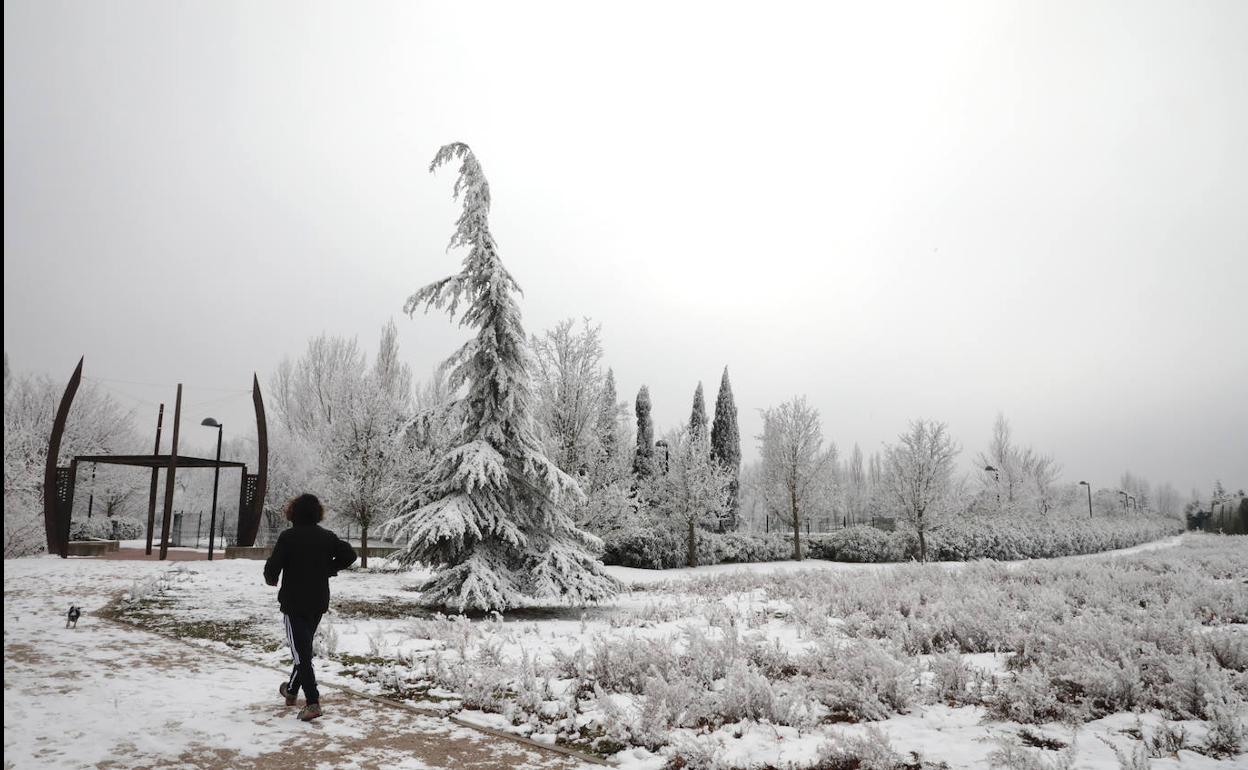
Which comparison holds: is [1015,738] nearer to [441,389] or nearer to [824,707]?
[824,707]

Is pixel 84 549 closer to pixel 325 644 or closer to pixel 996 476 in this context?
pixel 325 644

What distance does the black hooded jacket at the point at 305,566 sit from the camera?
587 centimetres

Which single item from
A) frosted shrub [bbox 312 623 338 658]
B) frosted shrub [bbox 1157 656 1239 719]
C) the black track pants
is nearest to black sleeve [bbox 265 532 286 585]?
the black track pants

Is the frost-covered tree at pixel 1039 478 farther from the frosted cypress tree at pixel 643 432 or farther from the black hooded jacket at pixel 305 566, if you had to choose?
the black hooded jacket at pixel 305 566

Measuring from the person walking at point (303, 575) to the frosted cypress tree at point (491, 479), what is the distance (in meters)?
4.92

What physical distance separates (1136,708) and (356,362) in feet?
131

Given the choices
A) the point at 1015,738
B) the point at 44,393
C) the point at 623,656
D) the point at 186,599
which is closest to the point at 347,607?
the point at 186,599

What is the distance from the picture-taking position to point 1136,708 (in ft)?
18.5

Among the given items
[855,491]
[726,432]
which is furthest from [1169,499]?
[726,432]

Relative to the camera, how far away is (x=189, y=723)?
17.1 feet

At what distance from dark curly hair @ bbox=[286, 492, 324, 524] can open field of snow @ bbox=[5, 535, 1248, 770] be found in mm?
1591

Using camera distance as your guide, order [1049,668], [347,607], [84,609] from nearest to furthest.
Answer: [1049,668] → [84,609] → [347,607]

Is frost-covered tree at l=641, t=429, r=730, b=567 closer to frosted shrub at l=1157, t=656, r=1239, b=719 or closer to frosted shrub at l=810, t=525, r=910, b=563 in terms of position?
frosted shrub at l=810, t=525, r=910, b=563

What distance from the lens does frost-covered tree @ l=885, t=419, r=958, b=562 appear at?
84.0ft
